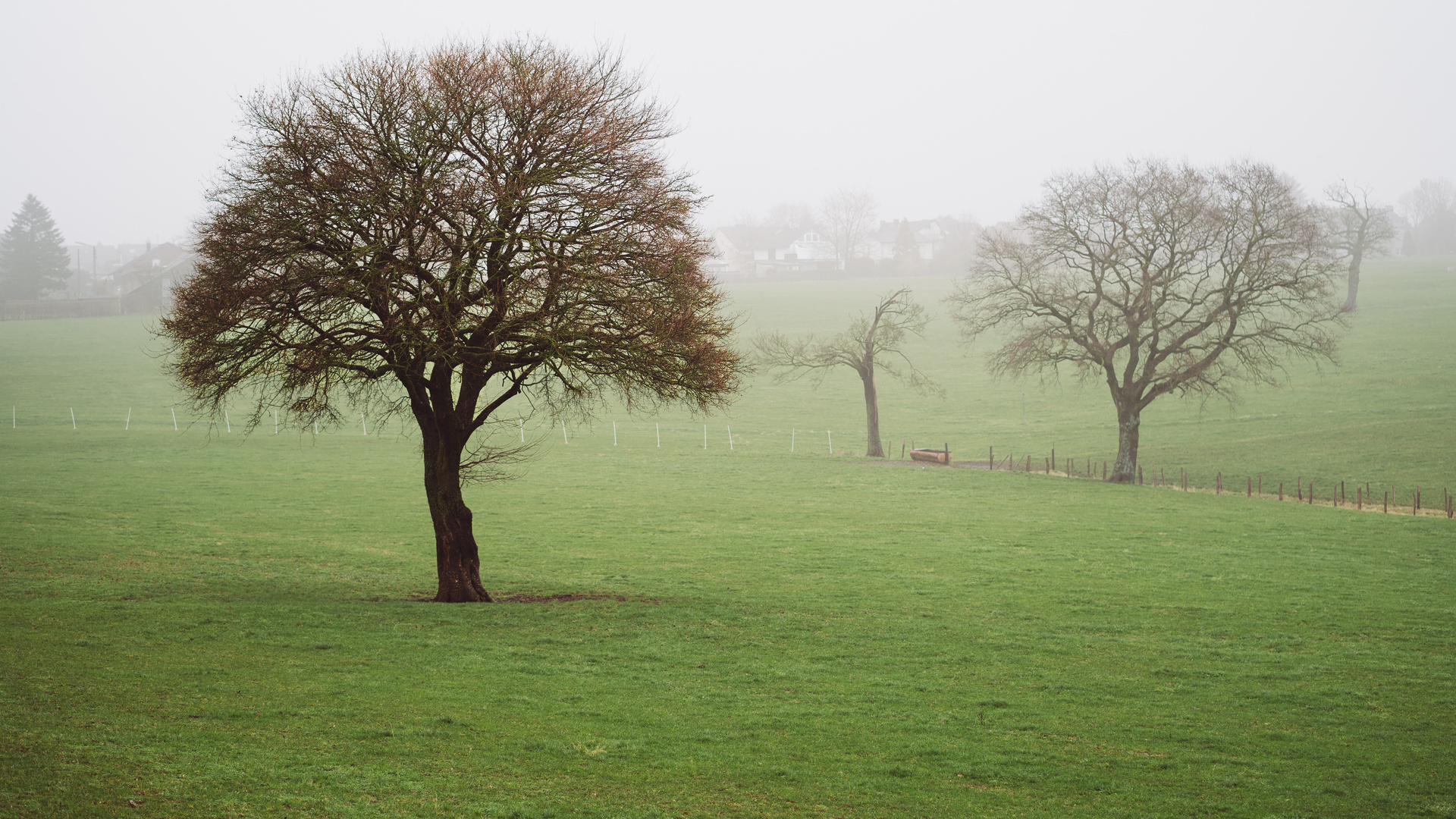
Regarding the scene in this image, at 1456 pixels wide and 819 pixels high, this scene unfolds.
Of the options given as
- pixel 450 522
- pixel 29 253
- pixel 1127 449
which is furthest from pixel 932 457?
pixel 29 253

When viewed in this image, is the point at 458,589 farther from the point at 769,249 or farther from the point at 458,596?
the point at 769,249

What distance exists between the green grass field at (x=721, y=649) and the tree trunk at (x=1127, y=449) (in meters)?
1.67

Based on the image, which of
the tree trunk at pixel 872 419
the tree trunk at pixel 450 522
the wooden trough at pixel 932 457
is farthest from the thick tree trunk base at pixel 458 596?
the tree trunk at pixel 872 419

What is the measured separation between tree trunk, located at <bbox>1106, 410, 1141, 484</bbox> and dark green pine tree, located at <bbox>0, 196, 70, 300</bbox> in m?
117

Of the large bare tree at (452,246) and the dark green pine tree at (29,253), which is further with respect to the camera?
the dark green pine tree at (29,253)

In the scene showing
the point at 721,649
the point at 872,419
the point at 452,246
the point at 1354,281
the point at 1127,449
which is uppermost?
the point at 1354,281

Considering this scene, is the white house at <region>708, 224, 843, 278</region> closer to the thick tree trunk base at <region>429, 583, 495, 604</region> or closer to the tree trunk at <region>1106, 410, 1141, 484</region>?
the tree trunk at <region>1106, 410, 1141, 484</region>

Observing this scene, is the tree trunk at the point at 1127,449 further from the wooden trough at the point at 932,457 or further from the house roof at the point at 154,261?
the house roof at the point at 154,261

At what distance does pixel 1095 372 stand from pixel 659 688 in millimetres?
37276

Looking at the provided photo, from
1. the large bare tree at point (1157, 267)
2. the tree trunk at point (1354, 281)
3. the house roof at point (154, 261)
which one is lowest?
the large bare tree at point (1157, 267)

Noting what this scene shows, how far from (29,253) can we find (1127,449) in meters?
119

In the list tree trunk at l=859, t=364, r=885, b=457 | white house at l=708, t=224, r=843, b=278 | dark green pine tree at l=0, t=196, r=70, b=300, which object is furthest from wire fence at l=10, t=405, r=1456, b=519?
white house at l=708, t=224, r=843, b=278

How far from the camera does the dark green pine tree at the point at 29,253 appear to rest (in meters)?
107

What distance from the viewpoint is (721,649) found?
1627 cm
